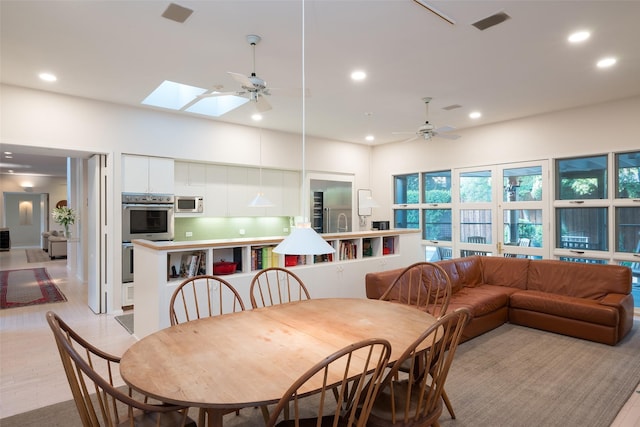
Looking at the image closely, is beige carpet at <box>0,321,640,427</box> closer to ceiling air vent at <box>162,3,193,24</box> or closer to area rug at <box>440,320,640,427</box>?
area rug at <box>440,320,640,427</box>

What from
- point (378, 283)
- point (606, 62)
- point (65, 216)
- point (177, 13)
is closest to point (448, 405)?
point (378, 283)

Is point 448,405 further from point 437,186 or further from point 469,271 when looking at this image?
point 437,186

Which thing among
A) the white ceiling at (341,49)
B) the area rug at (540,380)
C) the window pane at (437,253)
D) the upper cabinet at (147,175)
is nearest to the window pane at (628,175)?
the white ceiling at (341,49)

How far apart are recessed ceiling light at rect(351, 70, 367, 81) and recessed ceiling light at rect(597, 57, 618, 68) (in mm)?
2352

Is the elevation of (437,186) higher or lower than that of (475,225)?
higher

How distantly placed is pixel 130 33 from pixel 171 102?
2.05 m

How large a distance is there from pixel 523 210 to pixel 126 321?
599cm

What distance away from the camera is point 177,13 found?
2.70 metres

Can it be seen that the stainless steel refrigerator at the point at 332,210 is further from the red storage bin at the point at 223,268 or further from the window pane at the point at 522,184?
the red storage bin at the point at 223,268

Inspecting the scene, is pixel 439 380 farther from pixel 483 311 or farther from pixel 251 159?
pixel 251 159

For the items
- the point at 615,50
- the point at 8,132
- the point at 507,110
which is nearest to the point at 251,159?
the point at 8,132

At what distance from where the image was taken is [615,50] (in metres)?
→ 3.34

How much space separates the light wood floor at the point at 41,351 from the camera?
264cm

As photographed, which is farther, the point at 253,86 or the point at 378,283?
the point at 378,283
